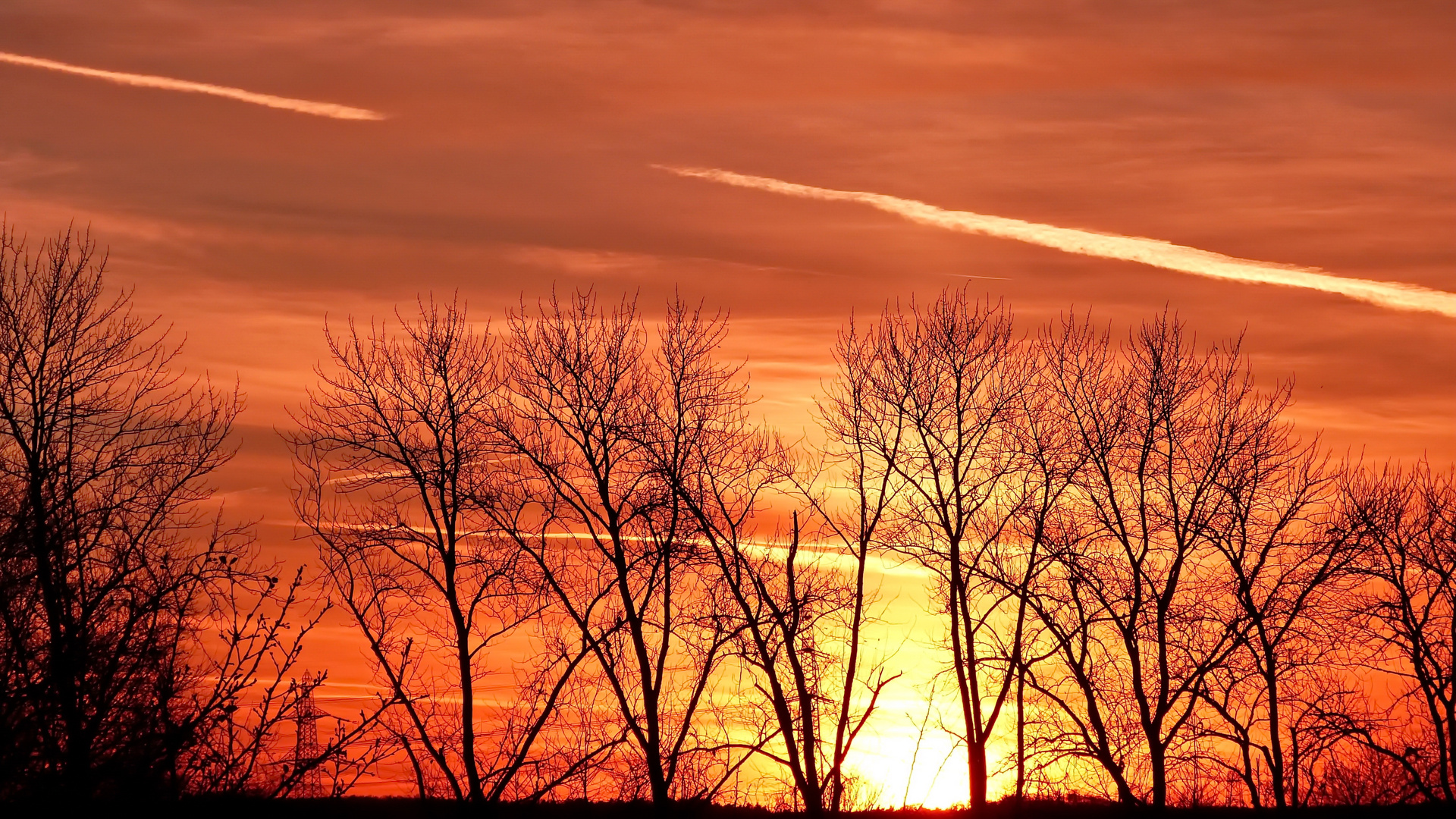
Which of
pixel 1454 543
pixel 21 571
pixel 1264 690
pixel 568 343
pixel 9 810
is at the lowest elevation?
pixel 9 810

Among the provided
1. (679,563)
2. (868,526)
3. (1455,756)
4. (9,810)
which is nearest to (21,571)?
(9,810)

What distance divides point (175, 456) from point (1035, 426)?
20690 millimetres

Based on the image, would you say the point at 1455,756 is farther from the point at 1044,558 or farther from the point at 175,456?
the point at 175,456

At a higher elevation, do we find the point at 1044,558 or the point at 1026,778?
the point at 1044,558

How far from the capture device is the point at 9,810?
652 cm

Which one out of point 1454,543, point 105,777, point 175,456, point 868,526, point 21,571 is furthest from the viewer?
point 1454,543

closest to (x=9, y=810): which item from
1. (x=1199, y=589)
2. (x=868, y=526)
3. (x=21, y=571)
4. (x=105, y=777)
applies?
(x=105, y=777)

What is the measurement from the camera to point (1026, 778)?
30.6 meters

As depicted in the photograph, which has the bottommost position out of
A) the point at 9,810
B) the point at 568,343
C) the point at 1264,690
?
the point at 9,810

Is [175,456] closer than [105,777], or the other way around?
[105,777]

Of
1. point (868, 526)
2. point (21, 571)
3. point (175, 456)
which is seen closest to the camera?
point (21, 571)

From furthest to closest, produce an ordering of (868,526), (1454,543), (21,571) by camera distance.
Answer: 1. (1454,543)
2. (868,526)
3. (21,571)

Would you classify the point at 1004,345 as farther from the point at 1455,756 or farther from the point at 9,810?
the point at 9,810

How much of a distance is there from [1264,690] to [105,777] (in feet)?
107
